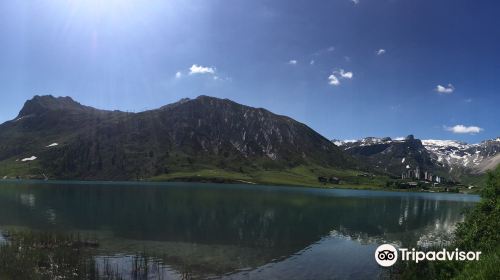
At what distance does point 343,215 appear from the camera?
13338 cm

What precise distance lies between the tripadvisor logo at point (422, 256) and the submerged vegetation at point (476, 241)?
69 cm

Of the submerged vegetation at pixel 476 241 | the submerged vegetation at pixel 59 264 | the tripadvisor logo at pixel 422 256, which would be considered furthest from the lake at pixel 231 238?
the submerged vegetation at pixel 476 241

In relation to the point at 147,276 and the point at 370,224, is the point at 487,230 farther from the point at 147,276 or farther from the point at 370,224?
the point at 370,224

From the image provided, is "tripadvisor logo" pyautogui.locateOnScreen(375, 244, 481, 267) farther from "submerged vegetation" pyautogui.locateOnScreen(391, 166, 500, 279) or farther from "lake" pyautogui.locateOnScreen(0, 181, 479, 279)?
"lake" pyautogui.locateOnScreen(0, 181, 479, 279)

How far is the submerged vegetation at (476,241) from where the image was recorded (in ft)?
118

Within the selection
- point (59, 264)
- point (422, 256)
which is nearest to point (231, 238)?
point (59, 264)

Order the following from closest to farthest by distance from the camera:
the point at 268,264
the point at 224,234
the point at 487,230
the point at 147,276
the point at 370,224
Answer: the point at 487,230 < the point at 147,276 < the point at 268,264 < the point at 224,234 < the point at 370,224

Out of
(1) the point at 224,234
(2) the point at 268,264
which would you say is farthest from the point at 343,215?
(2) the point at 268,264

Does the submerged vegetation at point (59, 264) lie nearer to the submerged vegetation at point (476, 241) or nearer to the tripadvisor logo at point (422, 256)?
A: the submerged vegetation at point (476, 241)

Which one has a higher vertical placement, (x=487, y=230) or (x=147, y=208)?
(x=487, y=230)

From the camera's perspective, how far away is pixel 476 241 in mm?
43500

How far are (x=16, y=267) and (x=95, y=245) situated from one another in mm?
19791

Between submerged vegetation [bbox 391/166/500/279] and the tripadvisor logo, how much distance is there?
2.25ft

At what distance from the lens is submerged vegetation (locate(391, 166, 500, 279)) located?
35969mm
